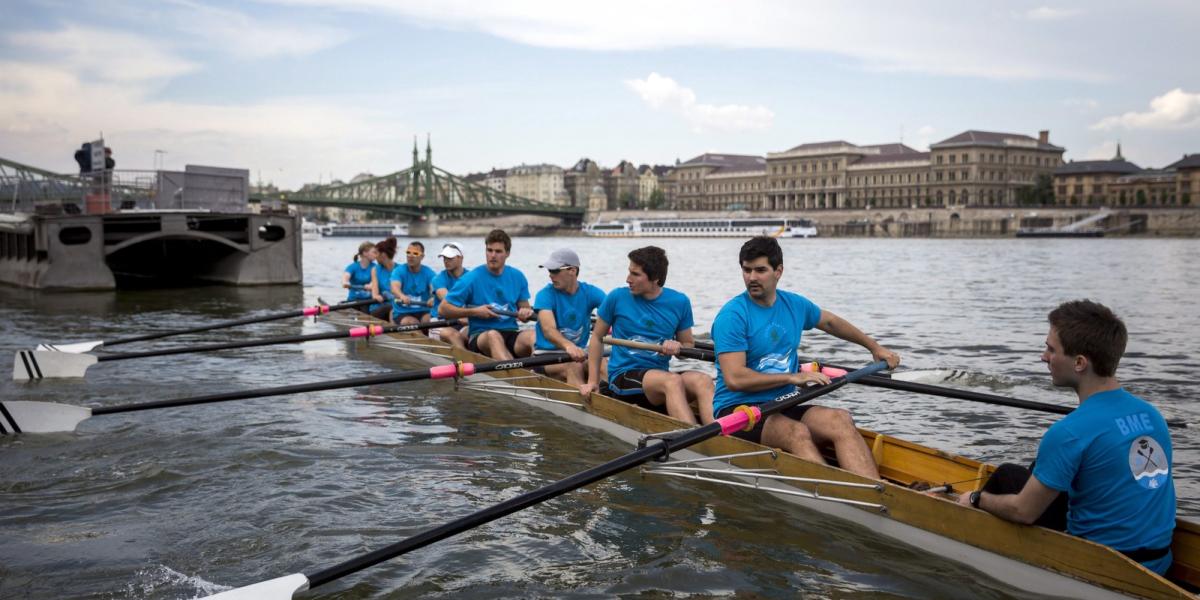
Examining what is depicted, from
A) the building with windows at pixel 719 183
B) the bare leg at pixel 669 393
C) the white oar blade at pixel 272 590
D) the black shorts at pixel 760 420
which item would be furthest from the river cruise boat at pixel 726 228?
the white oar blade at pixel 272 590

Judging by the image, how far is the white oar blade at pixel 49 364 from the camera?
11.0 metres

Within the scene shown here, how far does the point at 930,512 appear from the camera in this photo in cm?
503

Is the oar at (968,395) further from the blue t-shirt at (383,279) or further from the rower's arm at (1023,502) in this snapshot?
the blue t-shirt at (383,279)

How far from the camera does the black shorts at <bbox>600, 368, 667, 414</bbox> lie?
7.50 m

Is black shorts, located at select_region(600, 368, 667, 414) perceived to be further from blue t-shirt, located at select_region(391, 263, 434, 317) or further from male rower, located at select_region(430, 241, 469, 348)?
blue t-shirt, located at select_region(391, 263, 434, 317)

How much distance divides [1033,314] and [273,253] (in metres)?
20.1

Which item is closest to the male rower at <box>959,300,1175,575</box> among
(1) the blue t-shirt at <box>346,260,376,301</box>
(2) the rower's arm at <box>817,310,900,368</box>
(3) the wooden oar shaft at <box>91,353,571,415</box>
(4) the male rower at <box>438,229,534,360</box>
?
(2) the rower's arm at <box>817,310,900,368</box>

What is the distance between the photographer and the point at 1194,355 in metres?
14.2

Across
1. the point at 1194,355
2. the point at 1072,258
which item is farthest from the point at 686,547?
the point at 1072,258

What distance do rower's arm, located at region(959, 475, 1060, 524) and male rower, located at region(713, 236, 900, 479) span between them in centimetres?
104

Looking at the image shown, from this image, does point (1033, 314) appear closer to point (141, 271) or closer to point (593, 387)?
point (593, 387)

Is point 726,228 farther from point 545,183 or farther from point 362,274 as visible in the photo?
point 545,183

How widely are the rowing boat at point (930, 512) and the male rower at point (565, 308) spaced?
2.18 ft

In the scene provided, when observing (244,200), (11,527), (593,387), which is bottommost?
(11,527)
